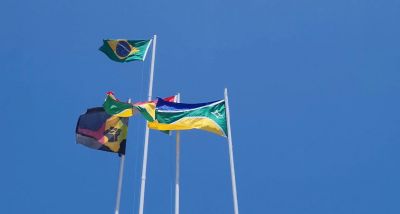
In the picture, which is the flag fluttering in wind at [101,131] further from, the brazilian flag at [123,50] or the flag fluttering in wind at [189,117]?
the brazilian flag at [123,50]

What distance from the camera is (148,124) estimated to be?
27328 millimetres

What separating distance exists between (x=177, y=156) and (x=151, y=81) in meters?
4.67

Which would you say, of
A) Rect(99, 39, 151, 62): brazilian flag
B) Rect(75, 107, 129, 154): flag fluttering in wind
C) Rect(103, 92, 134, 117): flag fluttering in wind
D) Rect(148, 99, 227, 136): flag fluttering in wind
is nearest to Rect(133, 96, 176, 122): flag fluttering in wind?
Rect(148, 99, 227, 136): flag fluttering in wind

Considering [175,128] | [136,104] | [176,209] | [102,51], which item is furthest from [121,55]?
[176,209]

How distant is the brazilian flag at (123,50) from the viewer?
30312 millimetres

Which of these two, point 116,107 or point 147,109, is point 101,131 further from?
point 147,109

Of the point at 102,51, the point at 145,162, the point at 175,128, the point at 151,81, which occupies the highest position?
the point at 102,51

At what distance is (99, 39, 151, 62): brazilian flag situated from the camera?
30.3 m

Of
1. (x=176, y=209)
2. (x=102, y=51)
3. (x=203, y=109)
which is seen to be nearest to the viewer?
(x=176, y=209)

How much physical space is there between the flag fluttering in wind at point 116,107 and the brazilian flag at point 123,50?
367cm

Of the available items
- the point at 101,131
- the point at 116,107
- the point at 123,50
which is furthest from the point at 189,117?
the point at 123,50

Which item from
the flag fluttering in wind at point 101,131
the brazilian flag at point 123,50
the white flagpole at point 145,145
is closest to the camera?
the white flagpole at point 145,145

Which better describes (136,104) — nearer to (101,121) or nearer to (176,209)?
(101,121)

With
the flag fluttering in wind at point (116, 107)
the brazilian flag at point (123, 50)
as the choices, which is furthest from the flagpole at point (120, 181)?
the brazilian flag at point (123, 50)
